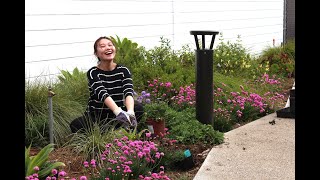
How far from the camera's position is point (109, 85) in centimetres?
585

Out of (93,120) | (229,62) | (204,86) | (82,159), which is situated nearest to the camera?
(82,159)

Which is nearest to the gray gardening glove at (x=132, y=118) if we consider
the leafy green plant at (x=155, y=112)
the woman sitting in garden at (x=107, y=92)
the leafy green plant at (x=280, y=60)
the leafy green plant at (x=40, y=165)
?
the woman sitting in garden at (x=107, y=92)

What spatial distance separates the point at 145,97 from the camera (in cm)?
657

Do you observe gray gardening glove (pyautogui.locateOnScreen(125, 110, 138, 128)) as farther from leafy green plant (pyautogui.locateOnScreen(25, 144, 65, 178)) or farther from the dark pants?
leafy green plant (pyautogui.locateOnScreen(25, 144, 65, 178))

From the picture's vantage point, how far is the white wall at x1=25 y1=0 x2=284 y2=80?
7859mm

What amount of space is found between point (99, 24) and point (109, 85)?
10.9 ft

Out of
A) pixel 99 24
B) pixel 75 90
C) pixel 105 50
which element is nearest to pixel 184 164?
pixel 105 50

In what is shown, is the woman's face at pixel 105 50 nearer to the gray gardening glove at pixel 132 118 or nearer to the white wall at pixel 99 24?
the gray gardening glove at pixel 132 118

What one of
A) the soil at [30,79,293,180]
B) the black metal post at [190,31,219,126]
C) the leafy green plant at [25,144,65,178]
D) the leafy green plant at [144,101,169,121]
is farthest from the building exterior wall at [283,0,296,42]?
the leafy green plant at [25,144,65,178]

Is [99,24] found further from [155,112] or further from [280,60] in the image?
[280,60]

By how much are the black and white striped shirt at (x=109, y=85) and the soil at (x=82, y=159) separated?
2.27ft
